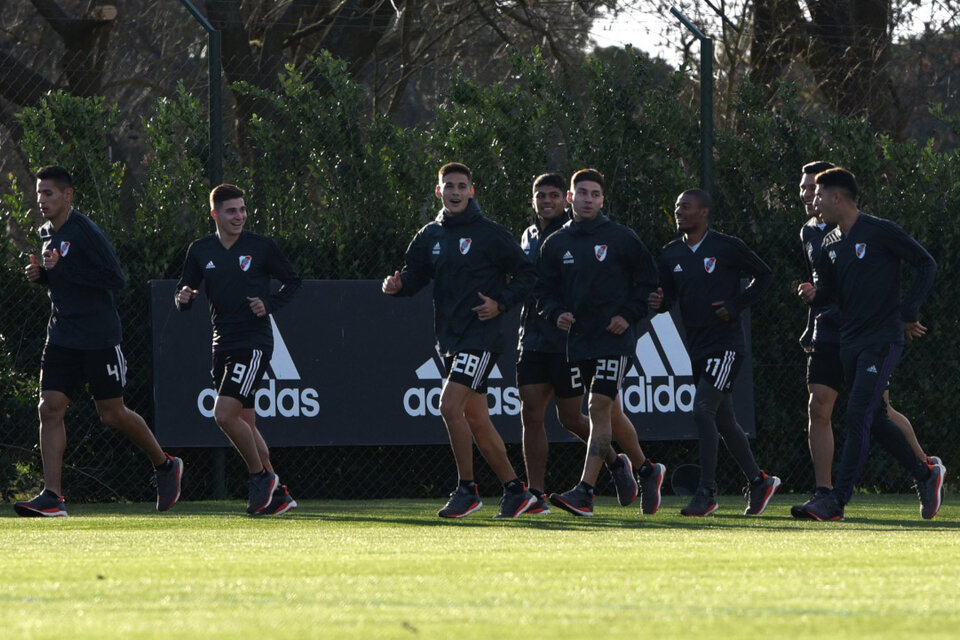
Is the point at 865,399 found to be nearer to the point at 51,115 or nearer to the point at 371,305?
the point at 371,305

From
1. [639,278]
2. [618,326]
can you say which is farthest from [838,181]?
[618,326]

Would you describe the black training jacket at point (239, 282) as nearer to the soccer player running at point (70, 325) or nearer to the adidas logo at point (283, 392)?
the soccer player running at point (70, 325)

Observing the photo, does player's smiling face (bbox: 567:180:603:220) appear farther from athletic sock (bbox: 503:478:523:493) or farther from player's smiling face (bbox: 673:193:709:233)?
athletic sock (bbox: 503:478:523:493)

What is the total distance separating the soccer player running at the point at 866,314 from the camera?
362 inches

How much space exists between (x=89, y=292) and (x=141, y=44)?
1270 cm

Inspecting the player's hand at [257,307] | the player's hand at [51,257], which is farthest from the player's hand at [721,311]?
the player's hand at [51,257]

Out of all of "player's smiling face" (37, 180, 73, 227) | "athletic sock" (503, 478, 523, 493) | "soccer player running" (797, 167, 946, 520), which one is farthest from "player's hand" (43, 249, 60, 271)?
"soccer player running" (797, 167, 946, 520)

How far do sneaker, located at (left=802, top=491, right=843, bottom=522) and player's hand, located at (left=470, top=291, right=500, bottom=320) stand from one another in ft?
6.71

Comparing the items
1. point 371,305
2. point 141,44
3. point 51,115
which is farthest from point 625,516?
point 141,44

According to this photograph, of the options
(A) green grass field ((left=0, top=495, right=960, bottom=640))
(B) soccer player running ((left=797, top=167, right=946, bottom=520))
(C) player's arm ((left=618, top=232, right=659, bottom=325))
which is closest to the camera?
(A) green grass field ((left=0, top=495, right=960, bottom=640))

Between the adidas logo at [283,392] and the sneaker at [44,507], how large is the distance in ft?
7.06

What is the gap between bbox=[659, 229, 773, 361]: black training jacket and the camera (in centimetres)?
1008

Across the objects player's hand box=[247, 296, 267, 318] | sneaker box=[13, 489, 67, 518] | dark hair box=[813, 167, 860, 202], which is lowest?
sneaker box=[13, 489, 67, 518]

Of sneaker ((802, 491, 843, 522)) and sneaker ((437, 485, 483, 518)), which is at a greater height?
sneaker ((802, 491, 843, 522))
